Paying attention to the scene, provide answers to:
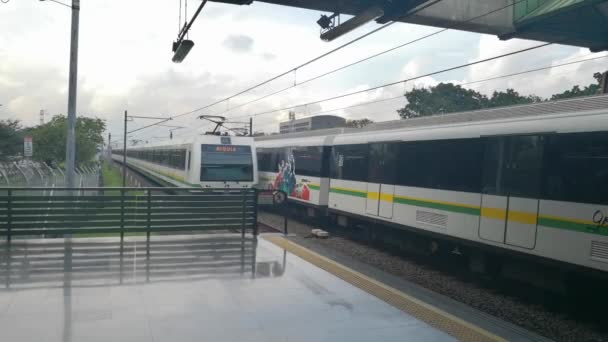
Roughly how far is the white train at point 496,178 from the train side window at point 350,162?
0.03m

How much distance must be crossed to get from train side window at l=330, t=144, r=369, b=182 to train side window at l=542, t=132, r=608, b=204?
5.50 metres

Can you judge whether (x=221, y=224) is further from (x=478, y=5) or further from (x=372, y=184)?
(x=478, y=5)

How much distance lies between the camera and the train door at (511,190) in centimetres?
762

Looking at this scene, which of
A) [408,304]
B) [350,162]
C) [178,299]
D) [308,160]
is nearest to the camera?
[178,299]

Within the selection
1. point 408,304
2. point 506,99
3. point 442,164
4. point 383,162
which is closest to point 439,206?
point 442,164

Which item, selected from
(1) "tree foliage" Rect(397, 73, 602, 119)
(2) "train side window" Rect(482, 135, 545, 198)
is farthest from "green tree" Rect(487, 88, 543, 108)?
(2) "train side window" Rect(482, 135, 545, 198)

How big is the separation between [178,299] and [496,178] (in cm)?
572

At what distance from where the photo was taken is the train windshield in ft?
55.8

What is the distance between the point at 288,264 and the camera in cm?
745

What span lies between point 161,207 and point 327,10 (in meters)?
4.70

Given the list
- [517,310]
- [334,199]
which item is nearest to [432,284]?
[517,310]

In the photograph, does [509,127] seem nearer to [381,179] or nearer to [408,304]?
[381,179]

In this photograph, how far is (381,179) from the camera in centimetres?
1170

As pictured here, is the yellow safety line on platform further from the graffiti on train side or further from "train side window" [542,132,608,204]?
the graffiti on train side
